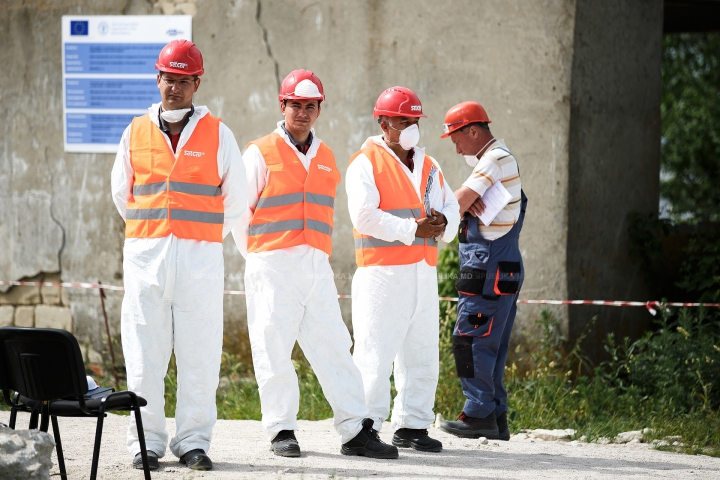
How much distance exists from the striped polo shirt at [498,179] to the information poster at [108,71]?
10.5 feet

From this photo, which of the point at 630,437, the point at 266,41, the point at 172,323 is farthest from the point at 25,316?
the point at 630,437

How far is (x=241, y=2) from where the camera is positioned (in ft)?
25.3

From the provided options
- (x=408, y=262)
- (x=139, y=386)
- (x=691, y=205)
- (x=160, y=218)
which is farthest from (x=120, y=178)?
(x=691, y=205)

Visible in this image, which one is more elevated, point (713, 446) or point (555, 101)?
point (555, 101)

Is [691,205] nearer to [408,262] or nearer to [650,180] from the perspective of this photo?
[650,180]

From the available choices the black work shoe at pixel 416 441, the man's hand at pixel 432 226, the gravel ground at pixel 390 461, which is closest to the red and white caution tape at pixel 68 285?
the gravel ground at pixel 390 461

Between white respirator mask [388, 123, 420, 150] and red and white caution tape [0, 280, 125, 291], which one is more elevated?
white respirator mask [388, 123, 420, 150]

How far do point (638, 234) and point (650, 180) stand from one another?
62 cm

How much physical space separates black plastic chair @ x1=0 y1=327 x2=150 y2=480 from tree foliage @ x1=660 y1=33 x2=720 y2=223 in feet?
41.1

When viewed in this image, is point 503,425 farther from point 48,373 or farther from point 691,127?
point 691,127

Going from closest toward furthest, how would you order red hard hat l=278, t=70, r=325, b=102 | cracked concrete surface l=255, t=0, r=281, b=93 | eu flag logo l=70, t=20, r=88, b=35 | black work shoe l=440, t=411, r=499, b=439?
1. red hard hat l=278, t=70, r=325, b=102
2. black work shoe l=440, t=411, r=499, b=439
3. cracked concrete surface l=255, t=0, r=281, b=93
4. eu flag logo l=70, t=20, r=88, b=35

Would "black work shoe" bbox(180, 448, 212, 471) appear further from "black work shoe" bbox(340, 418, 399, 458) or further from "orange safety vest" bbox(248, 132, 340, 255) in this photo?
"orange safety vest" bbox(248, 132, 340, 255)

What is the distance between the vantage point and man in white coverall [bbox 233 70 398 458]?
4.79 metres

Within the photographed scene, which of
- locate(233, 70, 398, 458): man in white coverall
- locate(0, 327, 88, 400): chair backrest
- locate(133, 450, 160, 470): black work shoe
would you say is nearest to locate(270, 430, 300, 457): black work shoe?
locate(233, 70, 398, 458): man in white coverall
